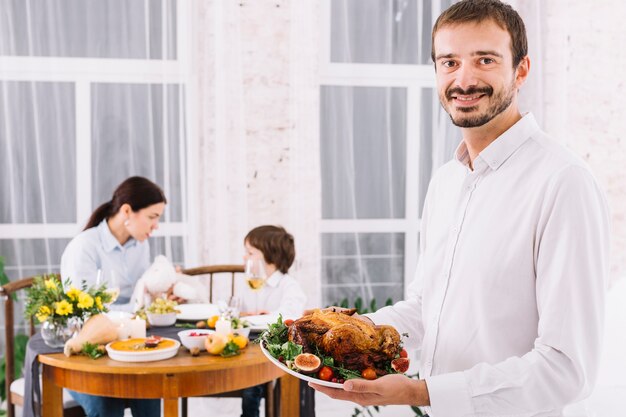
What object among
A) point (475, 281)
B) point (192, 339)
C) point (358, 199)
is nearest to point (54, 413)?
point (192, 339)

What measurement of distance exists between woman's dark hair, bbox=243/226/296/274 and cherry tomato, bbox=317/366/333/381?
2245mm

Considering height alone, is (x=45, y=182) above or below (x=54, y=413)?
above

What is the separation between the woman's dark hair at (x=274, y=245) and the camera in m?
3.79

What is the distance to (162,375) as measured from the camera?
102 inches

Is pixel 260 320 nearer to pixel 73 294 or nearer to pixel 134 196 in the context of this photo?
pixel 73 294

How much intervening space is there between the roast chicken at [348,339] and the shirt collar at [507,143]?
0.47 metres

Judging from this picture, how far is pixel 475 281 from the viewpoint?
5.01 feet

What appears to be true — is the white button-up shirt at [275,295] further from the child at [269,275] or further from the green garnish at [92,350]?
the green garnish at [92,350]

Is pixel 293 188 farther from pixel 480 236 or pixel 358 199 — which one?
pixel 480 236

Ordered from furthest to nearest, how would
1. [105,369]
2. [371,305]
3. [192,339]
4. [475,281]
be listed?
[371,305], [192,339], [105,369], [475,281]

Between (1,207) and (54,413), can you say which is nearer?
(54,413)

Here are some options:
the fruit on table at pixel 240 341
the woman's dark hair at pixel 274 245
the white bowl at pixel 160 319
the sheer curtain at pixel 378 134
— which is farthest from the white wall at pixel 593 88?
the white bowl at pixel 160 319

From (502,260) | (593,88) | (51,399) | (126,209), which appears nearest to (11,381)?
Answer: (51,399)

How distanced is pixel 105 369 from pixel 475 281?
159 centimetres
